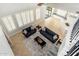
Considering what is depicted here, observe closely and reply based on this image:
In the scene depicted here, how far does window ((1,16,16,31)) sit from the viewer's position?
225 inches

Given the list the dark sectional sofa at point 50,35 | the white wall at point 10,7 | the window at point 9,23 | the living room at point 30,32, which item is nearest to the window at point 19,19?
the living room at point 30,32

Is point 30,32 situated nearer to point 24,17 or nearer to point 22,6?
point 24,17

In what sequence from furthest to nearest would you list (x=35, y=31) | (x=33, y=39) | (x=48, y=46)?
(x=35, y=31) → (x=33, y=39) → (x=48, y=46)

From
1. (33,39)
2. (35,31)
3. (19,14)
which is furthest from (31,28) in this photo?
(19,14)

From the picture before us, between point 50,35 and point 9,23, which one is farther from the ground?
point 9,23

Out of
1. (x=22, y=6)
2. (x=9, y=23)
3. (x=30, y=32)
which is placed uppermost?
(x=22, y=6)

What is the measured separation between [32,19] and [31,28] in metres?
1.06

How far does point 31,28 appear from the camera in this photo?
6844mm

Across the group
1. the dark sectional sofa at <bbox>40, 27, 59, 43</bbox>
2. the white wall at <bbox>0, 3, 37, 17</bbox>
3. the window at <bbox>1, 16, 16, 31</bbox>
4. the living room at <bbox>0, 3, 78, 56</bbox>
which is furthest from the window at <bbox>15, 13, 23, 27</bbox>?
the dark sectional sofa at <bbox>40, 27, 59, 43</bbox>

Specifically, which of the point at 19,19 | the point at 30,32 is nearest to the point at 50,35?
the point at 30,32

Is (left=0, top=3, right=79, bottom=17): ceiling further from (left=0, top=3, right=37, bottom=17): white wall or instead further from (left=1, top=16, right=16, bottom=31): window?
(left=1, top=16, right=16, bottom=31): window

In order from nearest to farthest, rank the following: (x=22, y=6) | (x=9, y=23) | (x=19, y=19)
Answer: (x=22, y=6)
(x=9, y=23)
(x=19, y=19)

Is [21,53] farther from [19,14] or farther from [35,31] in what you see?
[19,14]

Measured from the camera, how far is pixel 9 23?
6.08 m
